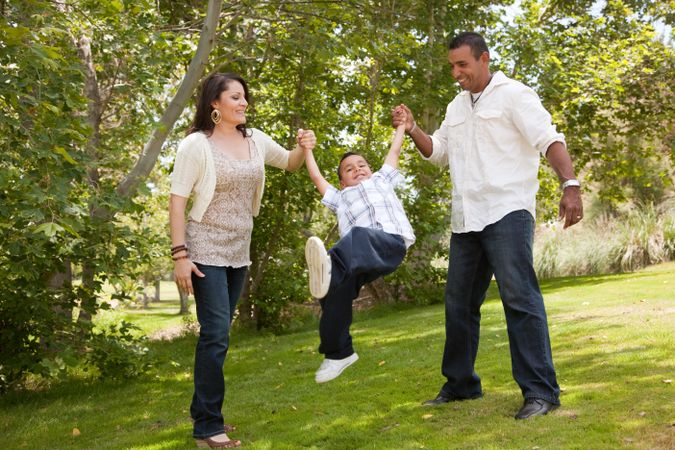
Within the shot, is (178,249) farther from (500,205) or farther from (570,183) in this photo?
(570,183)

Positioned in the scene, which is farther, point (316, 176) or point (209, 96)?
point (316, 176)

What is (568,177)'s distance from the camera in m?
4.05

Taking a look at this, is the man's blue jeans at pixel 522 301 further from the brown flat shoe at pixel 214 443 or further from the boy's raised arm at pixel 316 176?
the brown flat shoe at pixel 214 443

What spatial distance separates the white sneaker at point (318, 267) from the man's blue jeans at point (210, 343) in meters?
0.49

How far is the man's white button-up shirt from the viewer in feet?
13.8

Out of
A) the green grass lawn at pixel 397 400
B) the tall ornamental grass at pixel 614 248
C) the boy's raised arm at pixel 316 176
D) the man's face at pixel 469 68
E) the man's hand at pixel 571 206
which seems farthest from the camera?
the tall ornamental grass at pixel 614 248

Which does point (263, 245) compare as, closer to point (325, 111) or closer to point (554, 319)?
point (325, 111)

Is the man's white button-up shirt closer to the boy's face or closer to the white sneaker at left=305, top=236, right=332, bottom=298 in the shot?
the boy's face

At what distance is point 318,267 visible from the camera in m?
4.17

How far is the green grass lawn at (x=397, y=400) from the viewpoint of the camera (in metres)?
4.06

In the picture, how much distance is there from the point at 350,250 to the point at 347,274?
145 mm

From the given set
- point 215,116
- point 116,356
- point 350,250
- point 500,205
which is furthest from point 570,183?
point 116,356

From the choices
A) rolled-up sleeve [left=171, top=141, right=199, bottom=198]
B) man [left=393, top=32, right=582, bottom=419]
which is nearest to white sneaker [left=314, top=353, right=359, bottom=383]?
man [left=393, top=32, right=582, bottom=419]

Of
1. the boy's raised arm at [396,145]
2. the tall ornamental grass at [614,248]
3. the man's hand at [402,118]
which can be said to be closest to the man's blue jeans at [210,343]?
the boy's raised arm at [396,145]
